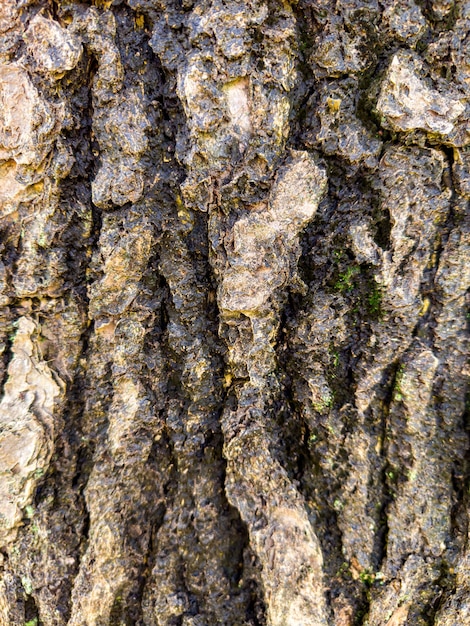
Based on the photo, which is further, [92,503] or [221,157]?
[92,503]

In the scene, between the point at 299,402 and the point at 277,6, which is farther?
the point at 299,402

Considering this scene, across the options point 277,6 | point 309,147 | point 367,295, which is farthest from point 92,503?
point 277,6

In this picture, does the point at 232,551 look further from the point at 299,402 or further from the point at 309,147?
the point at 309,147

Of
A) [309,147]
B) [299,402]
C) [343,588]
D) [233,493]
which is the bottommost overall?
[343,588]

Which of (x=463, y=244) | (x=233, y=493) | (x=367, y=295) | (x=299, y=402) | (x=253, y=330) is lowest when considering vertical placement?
(x=233, y=493)

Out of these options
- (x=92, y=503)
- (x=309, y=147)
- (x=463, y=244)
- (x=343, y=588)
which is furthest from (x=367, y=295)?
(x=92, y=503)

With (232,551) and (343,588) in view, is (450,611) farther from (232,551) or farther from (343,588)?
(232,551)

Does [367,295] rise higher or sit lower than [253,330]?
higher
